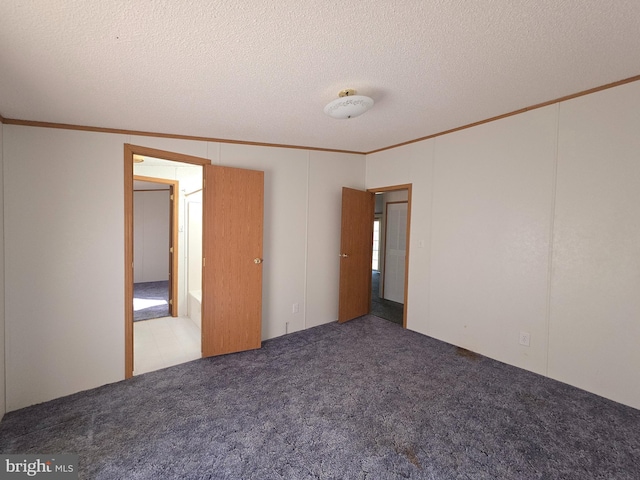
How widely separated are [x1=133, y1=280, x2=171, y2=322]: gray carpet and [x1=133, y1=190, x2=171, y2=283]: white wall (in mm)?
296

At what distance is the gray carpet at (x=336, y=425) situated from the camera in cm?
160

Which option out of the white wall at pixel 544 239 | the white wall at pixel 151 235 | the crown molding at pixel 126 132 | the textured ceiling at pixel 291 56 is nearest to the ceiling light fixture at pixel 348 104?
the textured ceiling at pixel 291 56

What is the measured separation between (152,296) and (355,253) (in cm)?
411

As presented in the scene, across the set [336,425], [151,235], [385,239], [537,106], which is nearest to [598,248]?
[537,106]

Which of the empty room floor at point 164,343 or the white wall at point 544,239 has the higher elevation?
the white wall at point 544,239

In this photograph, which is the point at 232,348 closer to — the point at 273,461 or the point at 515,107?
the point at 273,461

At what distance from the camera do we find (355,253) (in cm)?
408

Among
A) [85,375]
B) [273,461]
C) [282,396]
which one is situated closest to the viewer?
[273,461]

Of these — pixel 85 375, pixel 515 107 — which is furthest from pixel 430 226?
pixel 85 375

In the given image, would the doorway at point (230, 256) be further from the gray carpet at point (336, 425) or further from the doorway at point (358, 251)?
the doorway at point (358, 251)

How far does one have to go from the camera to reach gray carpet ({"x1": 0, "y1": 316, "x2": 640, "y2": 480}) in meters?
1.60

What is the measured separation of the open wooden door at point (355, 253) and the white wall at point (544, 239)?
0.88m

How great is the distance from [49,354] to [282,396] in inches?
75.8

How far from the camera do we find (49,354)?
7.56 feet
